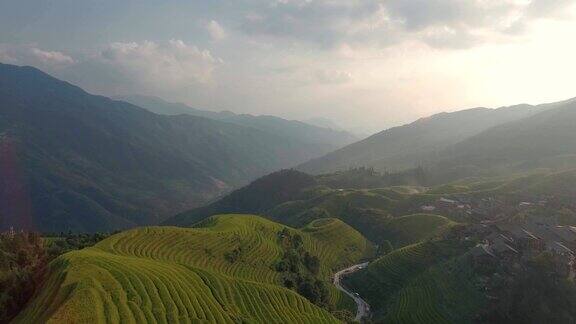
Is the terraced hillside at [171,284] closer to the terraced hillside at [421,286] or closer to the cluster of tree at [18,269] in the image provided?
the cluster of tree at [18,269]

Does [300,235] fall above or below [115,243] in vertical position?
below

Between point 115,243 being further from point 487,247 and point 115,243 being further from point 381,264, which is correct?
point 487,247

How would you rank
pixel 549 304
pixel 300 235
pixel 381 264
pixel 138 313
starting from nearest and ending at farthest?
1. pixel 138 313
2. pixel 549 304
3. pixel 381 264
4. pixel 300 235

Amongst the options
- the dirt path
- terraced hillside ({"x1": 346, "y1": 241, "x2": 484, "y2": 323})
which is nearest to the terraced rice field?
terraced hillside ({"x1": 346, "y1": 241, "x2": 484, "y2": 323})

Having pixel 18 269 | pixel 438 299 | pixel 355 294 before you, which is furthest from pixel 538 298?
pixel 18 269

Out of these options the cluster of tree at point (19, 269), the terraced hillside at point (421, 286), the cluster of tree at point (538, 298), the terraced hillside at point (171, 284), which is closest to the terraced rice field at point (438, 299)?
the terraced hillside at point (421, 286)

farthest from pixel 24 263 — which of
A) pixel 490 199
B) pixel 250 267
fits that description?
pixel 490 199

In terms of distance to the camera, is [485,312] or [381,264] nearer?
[485,312]

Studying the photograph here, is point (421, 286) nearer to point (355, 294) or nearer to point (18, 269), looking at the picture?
point (355, 294)
